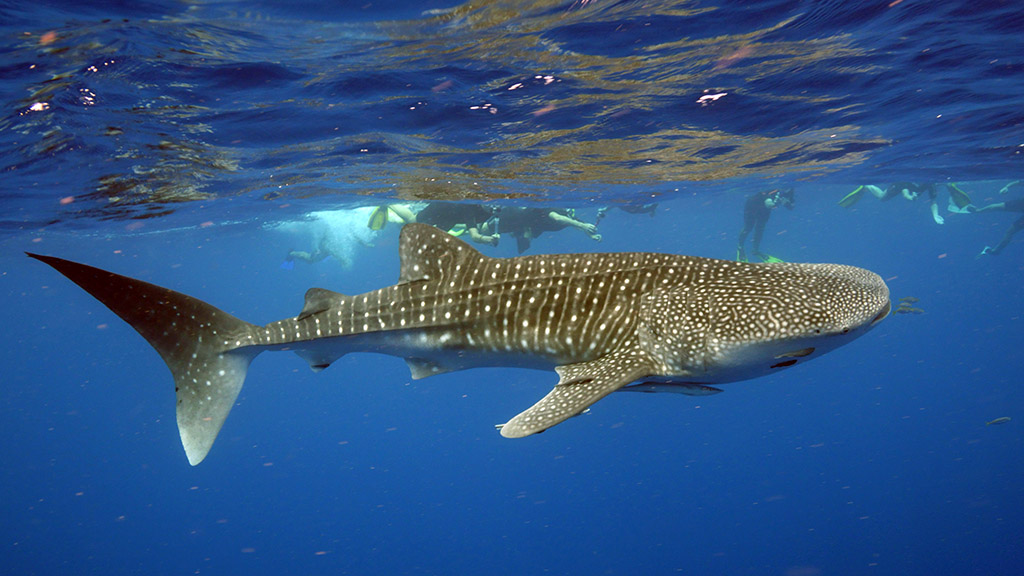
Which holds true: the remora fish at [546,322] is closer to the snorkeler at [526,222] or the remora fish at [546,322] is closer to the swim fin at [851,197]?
the snorkeler at [526,222]

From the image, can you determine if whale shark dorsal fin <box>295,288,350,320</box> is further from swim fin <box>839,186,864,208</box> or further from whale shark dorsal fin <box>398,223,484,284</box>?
swim fin <box>839,186,864,208</box>

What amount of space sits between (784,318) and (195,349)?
497cm

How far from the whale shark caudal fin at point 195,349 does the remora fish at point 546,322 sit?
0.01 metres

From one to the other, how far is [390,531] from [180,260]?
37123mm

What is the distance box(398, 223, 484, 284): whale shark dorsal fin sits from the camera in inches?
196

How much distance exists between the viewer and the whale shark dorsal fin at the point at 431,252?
4977mm

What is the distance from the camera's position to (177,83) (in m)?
8.78

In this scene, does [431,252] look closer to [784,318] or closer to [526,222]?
[784,318]

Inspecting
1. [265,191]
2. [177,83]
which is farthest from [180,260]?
[177,83]

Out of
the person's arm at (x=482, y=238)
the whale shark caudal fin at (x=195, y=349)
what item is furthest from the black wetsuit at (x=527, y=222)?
the whale shark caudal fin at (x=195, y=349)

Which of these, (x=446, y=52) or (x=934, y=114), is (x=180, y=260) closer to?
(x=446, y=52)

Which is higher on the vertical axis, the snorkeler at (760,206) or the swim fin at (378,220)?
the swim fin at (378,220)

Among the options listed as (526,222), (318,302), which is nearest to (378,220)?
(526,222)

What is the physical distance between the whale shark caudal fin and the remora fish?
12 mm
